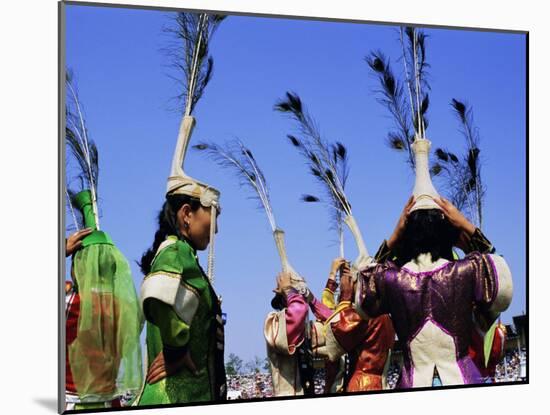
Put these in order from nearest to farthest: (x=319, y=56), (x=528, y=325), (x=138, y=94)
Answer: (x=138, y=94)
(x=319, y=56)
(x=528, y=325)

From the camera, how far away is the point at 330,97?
754 cm

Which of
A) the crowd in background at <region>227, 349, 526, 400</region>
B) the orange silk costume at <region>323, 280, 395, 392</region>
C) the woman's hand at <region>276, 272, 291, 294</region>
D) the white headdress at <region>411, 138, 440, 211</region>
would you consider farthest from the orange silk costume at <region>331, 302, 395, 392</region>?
the white headdress at <region>411, 138, 440, 211</region>

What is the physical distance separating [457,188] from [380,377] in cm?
124

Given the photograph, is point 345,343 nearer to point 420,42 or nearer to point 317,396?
point 317,396

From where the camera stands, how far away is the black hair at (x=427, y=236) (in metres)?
7.75

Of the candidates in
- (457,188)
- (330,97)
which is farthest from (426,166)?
(330,97)

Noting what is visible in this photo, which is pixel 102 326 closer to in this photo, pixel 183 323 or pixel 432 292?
pixel 183 323

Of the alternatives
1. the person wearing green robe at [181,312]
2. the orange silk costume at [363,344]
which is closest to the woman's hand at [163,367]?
the person wearing green robe at [181,312]

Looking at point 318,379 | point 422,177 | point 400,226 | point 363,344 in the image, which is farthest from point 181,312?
point 422,177

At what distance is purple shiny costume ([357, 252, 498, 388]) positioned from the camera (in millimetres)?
7699

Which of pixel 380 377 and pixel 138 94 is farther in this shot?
pixel 380 377

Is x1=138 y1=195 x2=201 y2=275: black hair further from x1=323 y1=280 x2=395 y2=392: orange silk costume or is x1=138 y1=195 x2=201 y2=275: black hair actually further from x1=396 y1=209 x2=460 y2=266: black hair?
x1=396 y1=209 x2=460 y2=266: black hair

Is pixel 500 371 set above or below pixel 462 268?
below

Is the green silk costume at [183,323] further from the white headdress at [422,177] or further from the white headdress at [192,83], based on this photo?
the white headdress at [422,177]
